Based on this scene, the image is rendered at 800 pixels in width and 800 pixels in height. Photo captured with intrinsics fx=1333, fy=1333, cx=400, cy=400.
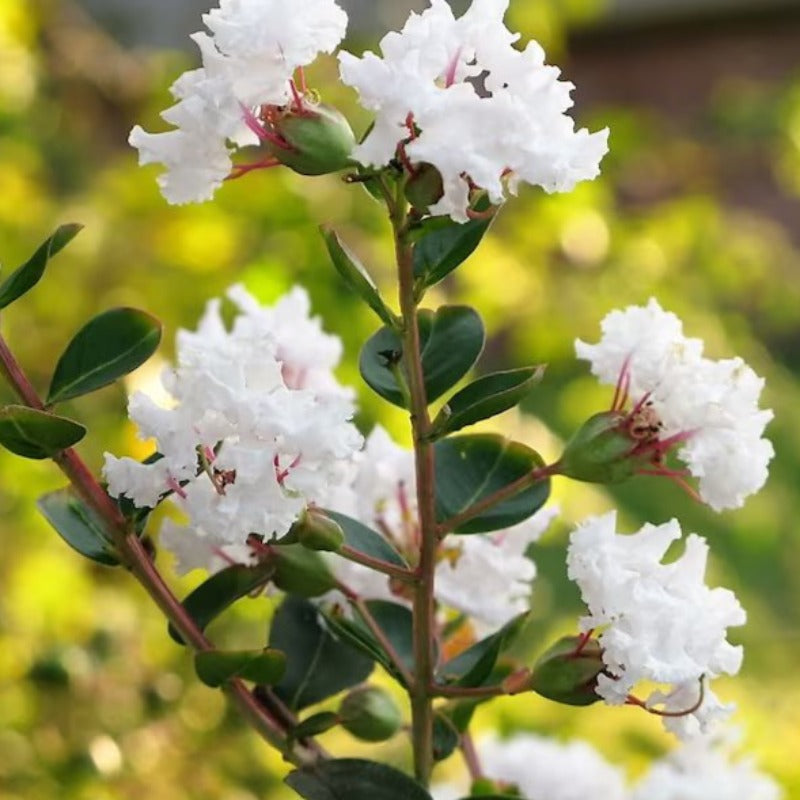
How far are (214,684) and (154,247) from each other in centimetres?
65

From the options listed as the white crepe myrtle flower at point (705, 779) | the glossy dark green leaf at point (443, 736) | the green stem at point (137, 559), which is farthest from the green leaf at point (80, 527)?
the white crepe myrtle flower at point (705, 779)

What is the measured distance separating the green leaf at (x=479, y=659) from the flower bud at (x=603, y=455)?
51 mm

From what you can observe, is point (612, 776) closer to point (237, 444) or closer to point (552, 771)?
point (552, 771)

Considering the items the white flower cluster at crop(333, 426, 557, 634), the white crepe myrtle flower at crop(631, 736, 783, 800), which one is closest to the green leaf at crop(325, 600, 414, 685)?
the white flower cluster at crop(333, 426, 557, 634)

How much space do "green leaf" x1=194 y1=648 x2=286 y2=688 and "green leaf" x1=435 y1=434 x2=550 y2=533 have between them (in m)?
0.06

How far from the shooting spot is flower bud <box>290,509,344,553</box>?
31cm

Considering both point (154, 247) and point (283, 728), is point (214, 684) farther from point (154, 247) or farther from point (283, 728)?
point (154, 247)

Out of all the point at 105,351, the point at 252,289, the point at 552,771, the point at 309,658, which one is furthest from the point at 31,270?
the point at 252,289

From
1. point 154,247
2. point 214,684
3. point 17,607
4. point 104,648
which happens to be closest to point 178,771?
point 104,648

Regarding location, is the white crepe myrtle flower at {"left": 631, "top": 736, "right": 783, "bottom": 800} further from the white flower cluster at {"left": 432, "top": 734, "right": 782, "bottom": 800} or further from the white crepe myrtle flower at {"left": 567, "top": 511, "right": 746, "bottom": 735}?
the white crepe myrtle flower at {"left": 567, "top": 511, "right": 746, "bottom": 735}

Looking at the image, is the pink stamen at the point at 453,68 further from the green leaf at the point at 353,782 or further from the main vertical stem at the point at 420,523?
the green leaf at the point at 353,782

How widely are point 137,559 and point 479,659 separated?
9cm

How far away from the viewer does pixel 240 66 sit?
0.96 feet

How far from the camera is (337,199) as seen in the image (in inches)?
38.8
